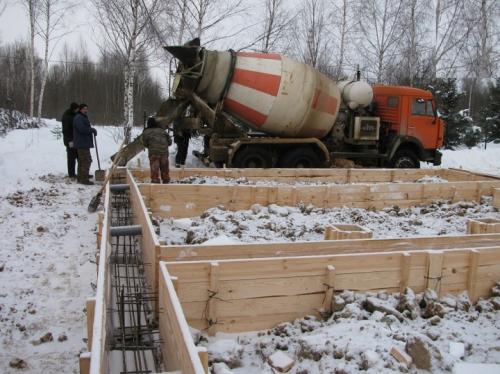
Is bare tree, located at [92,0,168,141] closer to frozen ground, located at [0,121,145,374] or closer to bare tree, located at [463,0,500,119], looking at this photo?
frozen ground, located at [0,121,145,374]

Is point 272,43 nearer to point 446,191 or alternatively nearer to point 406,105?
point 406,105

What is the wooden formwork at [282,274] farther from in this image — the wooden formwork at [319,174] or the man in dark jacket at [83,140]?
the man in dark jacket at [83,140]

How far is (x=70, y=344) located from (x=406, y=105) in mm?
10125

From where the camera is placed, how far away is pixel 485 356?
12.0ft

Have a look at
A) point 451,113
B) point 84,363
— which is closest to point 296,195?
point 84,363

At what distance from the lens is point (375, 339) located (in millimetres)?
3637

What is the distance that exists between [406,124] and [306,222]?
21.0 feet

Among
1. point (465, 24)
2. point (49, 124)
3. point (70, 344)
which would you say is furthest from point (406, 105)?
point (49, 124)

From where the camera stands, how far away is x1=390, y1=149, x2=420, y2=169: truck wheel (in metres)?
12.3

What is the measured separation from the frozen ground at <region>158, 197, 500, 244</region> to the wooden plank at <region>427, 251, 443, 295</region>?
1965 mm

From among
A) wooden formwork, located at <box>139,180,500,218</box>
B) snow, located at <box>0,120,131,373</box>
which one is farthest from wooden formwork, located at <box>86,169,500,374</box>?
wooden formwork, located at <box>139,180,500,218</box>

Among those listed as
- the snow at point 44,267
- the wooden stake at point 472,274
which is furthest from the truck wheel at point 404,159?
the wooden stake at point 472,274

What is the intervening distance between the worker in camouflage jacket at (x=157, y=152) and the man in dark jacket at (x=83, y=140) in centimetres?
185

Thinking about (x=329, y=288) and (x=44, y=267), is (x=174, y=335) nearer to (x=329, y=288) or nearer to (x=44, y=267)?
(x=329, y=288)
